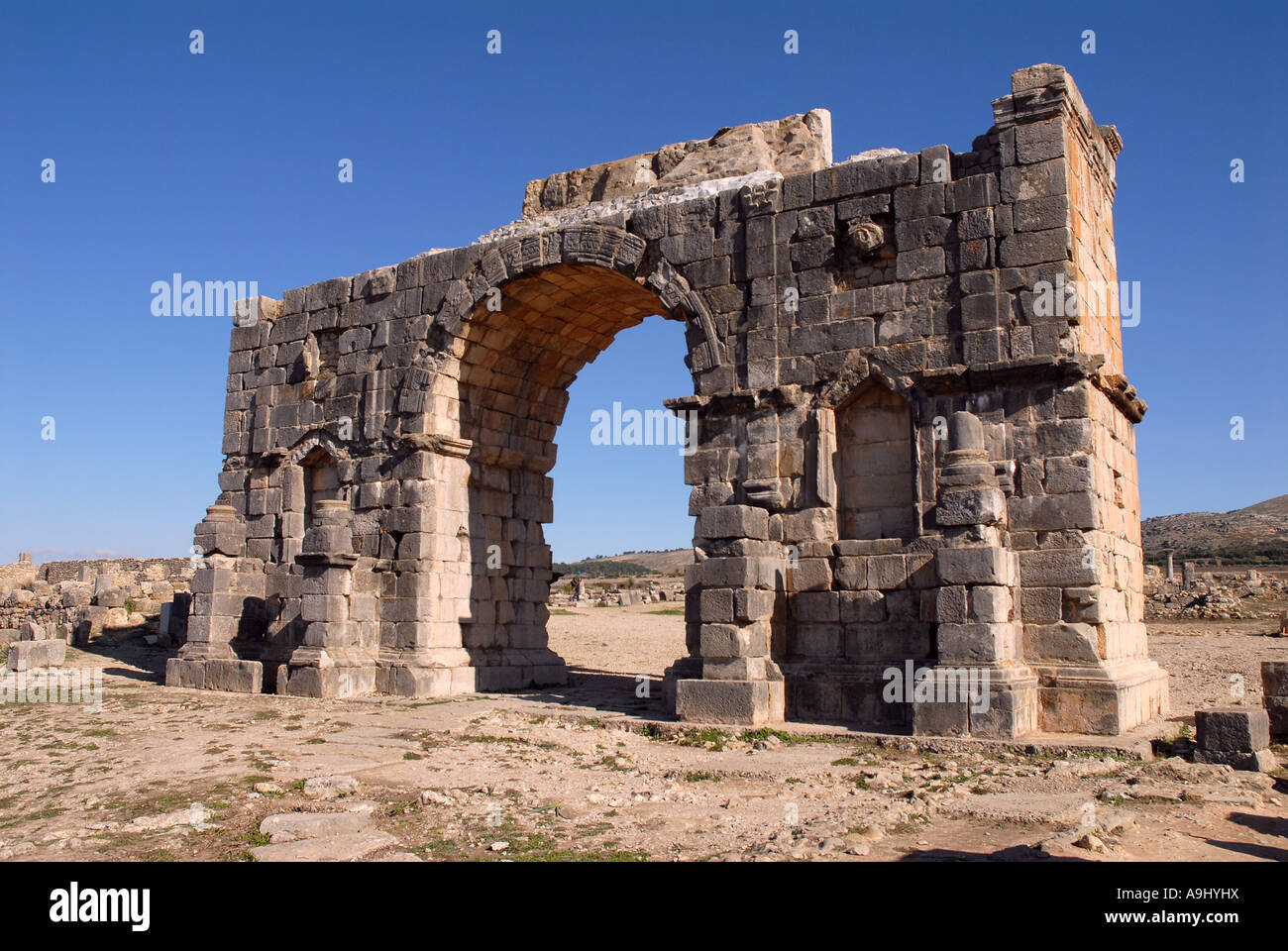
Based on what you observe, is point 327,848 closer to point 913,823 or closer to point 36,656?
point 913,823

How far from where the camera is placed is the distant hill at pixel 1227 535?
50438 millimetres

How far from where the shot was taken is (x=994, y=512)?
8516 millimetres

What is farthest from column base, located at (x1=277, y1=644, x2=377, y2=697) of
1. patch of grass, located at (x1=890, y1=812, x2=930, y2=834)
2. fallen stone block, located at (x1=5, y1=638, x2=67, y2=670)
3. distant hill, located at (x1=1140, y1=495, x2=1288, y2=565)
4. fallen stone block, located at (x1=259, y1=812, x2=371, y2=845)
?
distant hill, located at (x1=1140, y1=495, x2=1288, y2=565)

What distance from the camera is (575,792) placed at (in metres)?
7.11

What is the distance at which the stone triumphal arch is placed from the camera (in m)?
9.19

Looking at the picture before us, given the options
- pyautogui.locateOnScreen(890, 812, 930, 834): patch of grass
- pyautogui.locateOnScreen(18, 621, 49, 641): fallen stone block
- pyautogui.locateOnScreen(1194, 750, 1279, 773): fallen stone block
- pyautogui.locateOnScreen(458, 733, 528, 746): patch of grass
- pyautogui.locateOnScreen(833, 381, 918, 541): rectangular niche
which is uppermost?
pyautogui.locateOnScreen(833, 381, 918, 541): rectangular niche

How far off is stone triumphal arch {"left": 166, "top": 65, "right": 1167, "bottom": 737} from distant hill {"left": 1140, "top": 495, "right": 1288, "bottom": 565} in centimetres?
4406

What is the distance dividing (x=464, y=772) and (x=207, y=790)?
175 centimetres

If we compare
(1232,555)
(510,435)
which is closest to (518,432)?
(510,435)

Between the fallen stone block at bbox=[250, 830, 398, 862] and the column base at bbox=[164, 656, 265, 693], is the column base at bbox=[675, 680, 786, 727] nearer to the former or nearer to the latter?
the fallen stone block at bbox=[250, 830, 398, 862]

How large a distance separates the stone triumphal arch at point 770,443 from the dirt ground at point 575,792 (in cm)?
96

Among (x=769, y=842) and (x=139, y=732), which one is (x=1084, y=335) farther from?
(x=139, y=732)

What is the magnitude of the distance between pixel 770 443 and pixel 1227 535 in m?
57.4

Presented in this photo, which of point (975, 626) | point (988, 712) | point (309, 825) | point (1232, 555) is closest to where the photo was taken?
point (309, 825)
